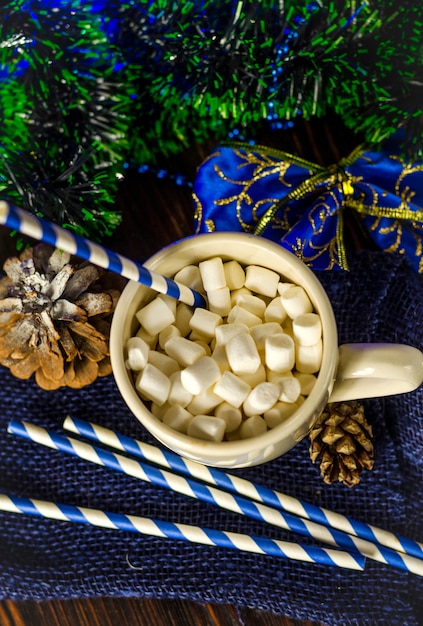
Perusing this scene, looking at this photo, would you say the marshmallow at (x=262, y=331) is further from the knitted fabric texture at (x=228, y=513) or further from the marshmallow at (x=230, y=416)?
the knitted fabric texture at (x=228, y=513)

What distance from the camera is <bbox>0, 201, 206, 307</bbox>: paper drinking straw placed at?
52cm

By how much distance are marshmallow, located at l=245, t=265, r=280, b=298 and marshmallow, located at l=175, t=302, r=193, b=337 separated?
0.07 meters

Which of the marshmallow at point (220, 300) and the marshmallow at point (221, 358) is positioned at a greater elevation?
the marshmallow at point (220, 300)

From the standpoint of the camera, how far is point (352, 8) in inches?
30.6

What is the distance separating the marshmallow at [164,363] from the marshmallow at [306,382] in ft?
0.41

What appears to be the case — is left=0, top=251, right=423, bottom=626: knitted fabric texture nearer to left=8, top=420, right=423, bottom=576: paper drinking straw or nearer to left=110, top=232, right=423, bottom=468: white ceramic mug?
left=8, top=420, right=423, bottom=576: paper drinking straw

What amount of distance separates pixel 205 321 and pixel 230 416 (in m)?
0.10

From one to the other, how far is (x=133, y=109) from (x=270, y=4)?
0.24 metres

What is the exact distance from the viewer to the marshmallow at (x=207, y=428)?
0.65 m

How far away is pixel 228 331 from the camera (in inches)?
26.8

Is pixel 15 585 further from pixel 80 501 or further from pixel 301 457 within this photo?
pixel 301 457

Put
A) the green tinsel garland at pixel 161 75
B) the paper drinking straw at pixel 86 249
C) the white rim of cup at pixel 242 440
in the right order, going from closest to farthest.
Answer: the paper drinking straw at pixel 86 249
the white rim of cup at pixel 242 440
the green tinsel garland at pixel 161 75

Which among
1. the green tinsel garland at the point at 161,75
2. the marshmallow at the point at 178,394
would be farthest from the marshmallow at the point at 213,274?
the green tinsel garland at the point at 161,75

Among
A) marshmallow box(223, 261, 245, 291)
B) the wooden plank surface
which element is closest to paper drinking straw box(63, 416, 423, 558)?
the wooden plank surface
